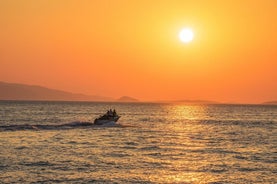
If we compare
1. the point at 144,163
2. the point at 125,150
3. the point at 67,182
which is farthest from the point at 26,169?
the point at 125,150

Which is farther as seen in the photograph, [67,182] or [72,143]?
[72,143]

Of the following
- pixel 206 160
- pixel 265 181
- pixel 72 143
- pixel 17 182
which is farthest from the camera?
pixel 72 143

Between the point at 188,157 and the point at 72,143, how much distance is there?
655 inches

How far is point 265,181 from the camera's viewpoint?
30.6 metres

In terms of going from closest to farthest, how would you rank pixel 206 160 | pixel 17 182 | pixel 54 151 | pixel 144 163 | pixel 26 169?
pixel 17 182, pixel 26 169, pixel 144 163, pixel 206 160, pixel 54 151

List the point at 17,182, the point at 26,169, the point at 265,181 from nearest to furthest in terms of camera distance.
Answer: the point at 17,182 < the point at 265,181 < the point at 26,169

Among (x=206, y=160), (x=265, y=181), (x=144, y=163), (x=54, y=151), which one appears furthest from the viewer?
(x=54, y=151)

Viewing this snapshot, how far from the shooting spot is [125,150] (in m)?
46.3

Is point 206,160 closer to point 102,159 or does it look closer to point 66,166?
point 102,159

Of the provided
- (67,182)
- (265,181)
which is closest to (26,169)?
(67,182)

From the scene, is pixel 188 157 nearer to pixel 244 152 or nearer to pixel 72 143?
pixel 244 152

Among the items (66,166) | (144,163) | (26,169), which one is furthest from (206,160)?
(26,169)

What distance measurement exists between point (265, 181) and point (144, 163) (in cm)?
1096

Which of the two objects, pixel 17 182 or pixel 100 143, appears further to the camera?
pixel 100 143
